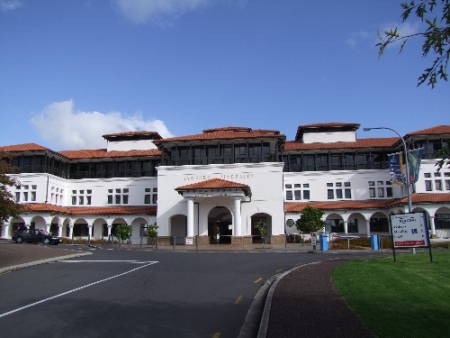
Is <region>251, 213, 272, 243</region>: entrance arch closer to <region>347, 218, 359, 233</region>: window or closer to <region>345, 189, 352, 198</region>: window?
<region>347, 218, 359, 233</region>: window

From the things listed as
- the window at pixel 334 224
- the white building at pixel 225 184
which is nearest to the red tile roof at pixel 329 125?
the white building at pixel 225 184

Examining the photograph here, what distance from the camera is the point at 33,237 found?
40781mm

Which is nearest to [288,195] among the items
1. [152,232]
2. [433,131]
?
[433,131]

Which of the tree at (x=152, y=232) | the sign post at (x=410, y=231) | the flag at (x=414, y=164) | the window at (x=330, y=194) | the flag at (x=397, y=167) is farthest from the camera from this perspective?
the window at (x=330, y=194)

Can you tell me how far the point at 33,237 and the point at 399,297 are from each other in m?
38.6

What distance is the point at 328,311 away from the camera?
834 centimetres

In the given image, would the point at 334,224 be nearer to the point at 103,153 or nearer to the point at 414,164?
the point at 414,164

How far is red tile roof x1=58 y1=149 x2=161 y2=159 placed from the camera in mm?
51250

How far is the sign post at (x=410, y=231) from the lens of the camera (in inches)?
682

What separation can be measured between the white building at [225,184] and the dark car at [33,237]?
4469mm

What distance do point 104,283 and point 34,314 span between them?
13.9ft

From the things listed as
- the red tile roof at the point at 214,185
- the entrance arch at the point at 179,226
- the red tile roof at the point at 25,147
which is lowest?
the entrance arch at the point at 179,226

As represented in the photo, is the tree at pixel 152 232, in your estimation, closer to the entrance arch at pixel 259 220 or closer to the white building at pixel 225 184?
the white building at pixel 225 184

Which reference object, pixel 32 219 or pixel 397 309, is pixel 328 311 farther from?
pixel 32 219
